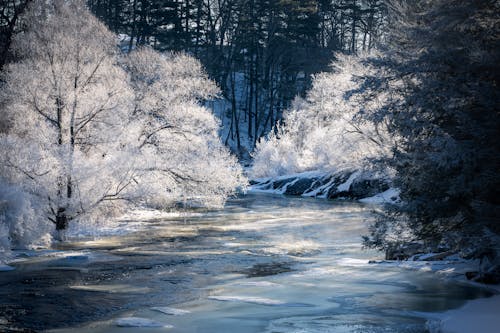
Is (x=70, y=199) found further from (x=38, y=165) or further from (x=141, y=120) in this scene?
(x=141, y=120)

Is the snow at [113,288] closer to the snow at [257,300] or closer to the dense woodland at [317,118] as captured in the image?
the snow at [257,300]

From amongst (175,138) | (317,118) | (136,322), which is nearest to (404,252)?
(136,322)

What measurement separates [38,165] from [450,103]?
11439 millimetres

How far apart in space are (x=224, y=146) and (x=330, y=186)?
14554mm

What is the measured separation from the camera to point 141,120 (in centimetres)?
2177

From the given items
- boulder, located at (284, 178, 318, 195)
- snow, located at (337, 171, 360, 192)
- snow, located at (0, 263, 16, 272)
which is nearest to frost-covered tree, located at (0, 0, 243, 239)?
snow, located at (0, 263, 16, 272)

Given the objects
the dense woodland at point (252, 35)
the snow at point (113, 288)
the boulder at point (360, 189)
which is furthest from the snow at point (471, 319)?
the dense woodland at point (252, 35)

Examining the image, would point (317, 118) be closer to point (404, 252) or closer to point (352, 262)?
point (404, 252)

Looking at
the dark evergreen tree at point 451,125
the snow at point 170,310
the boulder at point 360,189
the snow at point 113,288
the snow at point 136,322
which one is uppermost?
the dark evergreen tree at point 451,125

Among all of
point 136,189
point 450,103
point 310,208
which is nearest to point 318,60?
point 310,208

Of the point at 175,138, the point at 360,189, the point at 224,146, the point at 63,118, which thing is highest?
the point at 63,118

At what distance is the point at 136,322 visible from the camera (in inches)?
316

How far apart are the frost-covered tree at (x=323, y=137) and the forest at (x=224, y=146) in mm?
222

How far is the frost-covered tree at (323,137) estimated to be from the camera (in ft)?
103
